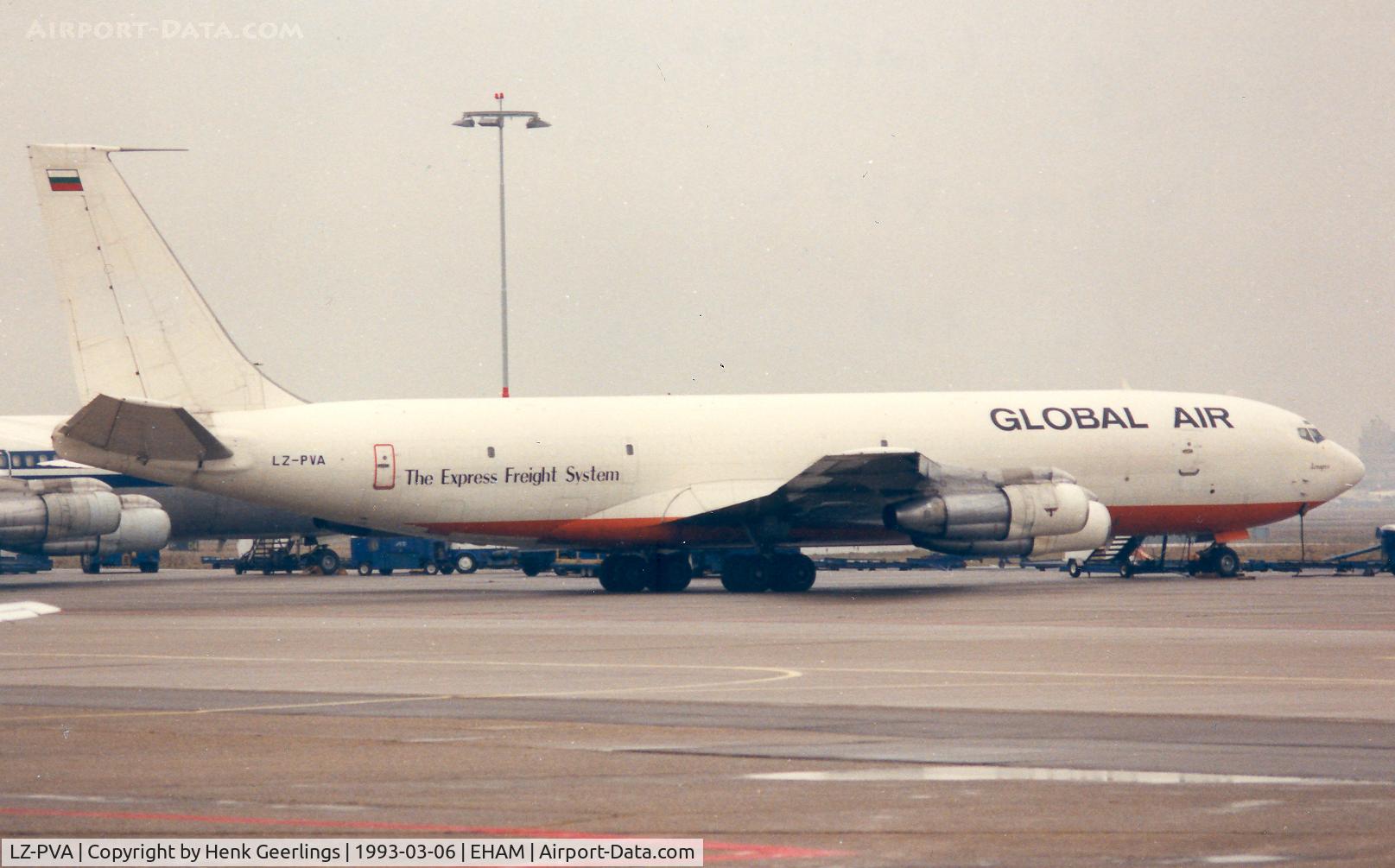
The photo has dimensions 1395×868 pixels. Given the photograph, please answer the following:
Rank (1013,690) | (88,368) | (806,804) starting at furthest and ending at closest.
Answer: (88,368) → (1013,690) → (806,804)

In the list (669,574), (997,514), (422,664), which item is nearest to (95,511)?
(669,574)

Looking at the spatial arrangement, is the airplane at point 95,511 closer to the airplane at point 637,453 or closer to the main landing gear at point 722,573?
the airplane at point 637,453

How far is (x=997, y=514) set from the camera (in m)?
43.8

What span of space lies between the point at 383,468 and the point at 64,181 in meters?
9.98

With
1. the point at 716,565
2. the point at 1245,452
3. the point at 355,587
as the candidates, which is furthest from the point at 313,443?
the point at 1245,452

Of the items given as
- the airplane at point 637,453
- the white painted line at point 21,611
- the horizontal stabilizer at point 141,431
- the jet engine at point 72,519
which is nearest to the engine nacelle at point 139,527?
the jet engine at point 72,519

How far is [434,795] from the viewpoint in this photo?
1294 centimetres

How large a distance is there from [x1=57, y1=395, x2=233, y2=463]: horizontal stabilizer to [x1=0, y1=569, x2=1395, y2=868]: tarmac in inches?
242

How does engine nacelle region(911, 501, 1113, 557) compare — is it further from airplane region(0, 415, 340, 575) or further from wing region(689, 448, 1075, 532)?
airplane region(0, 415, 340, 575)

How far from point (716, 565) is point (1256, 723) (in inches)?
1735

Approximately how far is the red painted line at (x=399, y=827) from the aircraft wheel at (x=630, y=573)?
35467 mm

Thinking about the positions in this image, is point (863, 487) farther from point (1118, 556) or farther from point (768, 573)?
point (1118, 556)

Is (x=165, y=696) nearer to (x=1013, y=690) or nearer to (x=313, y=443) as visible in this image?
(x=1013, y=690)

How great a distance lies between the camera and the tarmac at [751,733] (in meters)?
11.4
